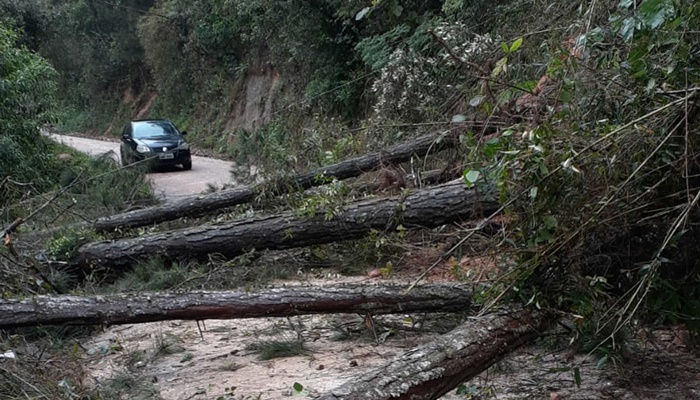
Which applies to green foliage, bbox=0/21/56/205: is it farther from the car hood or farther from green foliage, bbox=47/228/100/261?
green foliage, bbox=47/228/100/261

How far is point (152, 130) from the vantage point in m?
18.9

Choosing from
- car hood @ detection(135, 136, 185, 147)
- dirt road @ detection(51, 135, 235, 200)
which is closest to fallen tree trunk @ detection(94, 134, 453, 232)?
dirt road @ detection(51, 135, 235, 200)

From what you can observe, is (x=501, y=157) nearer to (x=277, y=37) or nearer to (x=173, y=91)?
(x=277, y=37)

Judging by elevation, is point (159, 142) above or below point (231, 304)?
below

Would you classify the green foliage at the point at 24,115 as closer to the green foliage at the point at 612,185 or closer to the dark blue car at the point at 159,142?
the dark blue car at the point at 159,142

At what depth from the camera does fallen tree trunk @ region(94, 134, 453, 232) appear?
25.5 ft

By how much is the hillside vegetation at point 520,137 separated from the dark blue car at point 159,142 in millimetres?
2781

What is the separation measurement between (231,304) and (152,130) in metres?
14.9

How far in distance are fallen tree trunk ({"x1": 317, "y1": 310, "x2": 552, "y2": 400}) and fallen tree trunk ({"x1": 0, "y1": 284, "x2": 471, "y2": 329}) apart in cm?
103

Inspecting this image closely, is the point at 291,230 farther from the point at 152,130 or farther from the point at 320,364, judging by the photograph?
the point at 152,130

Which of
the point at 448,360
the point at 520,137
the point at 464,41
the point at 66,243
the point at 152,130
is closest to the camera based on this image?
the point at 448,360

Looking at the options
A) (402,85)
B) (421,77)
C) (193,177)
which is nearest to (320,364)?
(421,77)

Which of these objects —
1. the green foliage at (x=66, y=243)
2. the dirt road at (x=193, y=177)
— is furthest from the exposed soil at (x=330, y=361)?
the dirt road at (x=193, y=177)

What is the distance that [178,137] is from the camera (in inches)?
736
